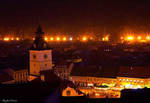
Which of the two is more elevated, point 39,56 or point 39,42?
point 39,42

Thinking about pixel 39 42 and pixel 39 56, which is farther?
pixel 39 42

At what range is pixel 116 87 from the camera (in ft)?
111

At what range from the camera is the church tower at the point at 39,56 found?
3128cm

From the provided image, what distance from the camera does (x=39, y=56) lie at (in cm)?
3130

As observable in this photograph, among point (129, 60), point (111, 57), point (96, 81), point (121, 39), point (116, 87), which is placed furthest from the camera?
point (121, 39)

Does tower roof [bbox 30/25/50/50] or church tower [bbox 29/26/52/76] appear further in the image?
tower roof [bbox 30/25/50/50]

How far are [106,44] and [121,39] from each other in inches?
396

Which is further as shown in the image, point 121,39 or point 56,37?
point 56,37

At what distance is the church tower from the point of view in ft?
103

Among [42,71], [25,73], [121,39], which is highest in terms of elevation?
[121,39]

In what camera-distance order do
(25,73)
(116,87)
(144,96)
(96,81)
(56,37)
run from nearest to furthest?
1. (144,96)
2. (116,87)
3. (96,81)
4. (25,73)
5. (56,37)

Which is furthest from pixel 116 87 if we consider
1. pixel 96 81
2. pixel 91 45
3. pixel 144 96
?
pixel 91 45

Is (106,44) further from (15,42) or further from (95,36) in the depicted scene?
(15,42)

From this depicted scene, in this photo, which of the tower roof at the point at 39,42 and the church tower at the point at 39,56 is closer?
the church tower at the point at 39,56
